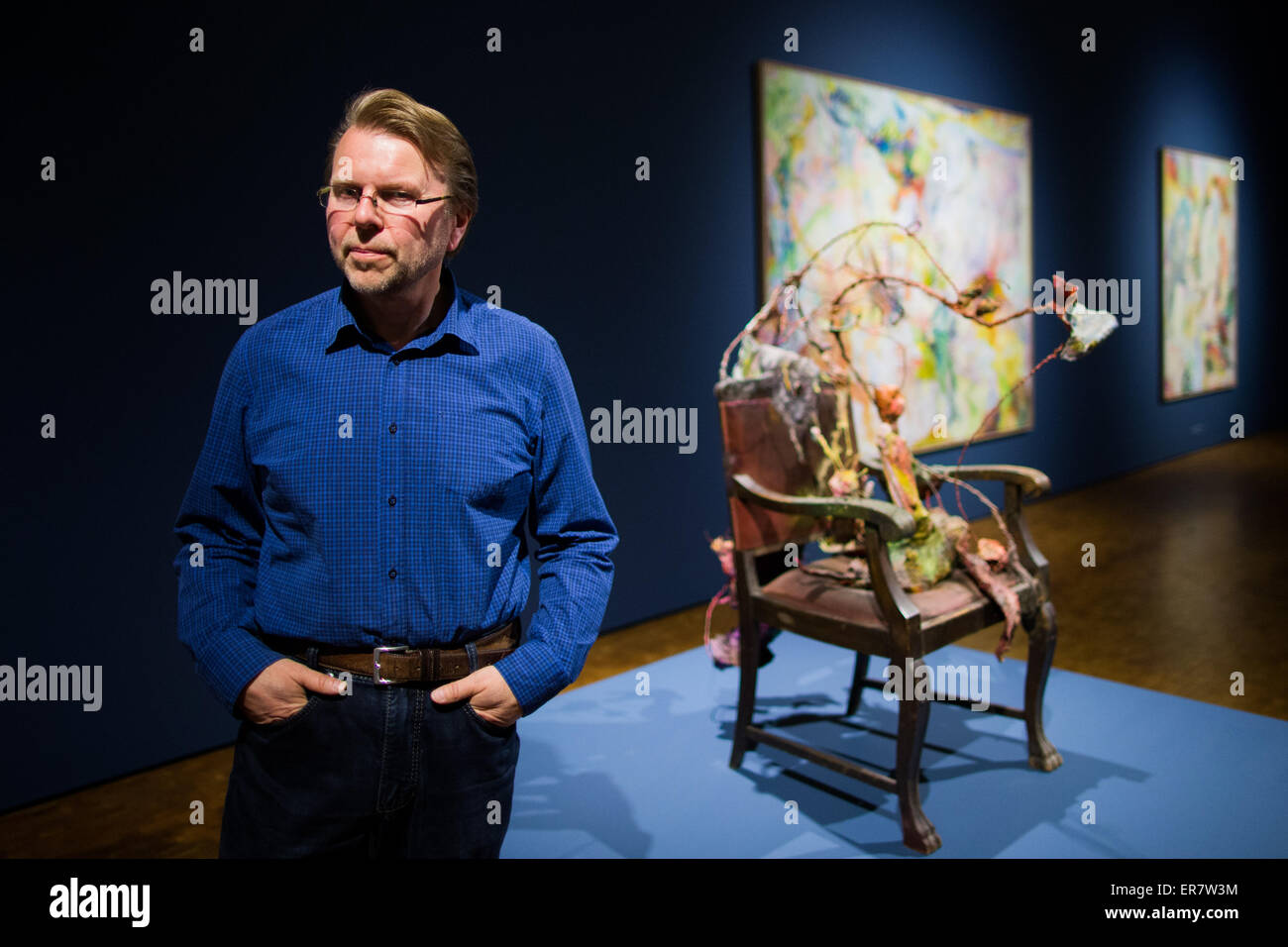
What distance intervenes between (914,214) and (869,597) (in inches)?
158

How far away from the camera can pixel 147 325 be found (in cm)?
309

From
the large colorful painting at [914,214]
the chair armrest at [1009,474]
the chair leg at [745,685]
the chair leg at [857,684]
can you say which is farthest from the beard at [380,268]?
the large colorful painting at [914,214]

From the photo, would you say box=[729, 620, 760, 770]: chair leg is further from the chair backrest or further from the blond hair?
the blond hair

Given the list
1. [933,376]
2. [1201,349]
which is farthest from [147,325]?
[1201,349]

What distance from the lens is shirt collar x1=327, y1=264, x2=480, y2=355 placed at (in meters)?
1.49

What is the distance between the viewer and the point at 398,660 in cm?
143

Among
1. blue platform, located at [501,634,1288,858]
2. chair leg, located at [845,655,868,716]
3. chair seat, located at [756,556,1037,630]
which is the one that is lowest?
blue platform, located at [501,634,1288,858]

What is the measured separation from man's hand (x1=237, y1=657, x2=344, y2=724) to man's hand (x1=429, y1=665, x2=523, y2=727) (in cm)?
15

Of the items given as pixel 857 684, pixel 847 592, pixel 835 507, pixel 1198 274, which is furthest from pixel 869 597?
pixel 1198 274

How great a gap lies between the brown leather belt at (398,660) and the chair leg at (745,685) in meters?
1.67

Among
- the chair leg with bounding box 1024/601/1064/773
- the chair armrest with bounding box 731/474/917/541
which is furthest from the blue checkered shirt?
the chair leg with bounding box 1024/601/1064/773

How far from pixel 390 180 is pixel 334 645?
2.17 feet

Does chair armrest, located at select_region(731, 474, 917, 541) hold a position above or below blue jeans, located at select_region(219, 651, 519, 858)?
above
